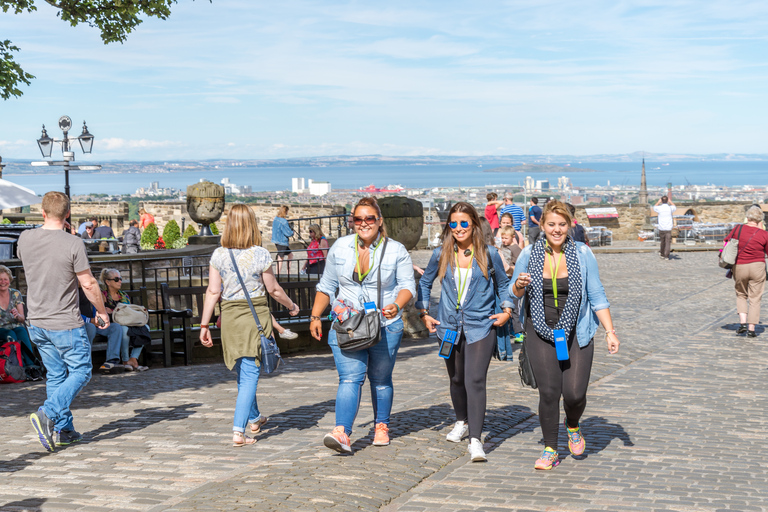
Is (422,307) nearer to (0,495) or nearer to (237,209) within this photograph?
(237,209)

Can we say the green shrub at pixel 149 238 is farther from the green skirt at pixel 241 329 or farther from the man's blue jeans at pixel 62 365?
the green skirt at pixel 241 329

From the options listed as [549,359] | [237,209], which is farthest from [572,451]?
[237,209]

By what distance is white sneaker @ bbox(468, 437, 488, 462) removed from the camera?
5801mm

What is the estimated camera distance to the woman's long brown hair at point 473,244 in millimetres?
5973

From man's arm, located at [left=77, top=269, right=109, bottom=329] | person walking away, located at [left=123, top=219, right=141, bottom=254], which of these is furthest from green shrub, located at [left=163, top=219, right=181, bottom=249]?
man's arm, located at [left=77, top=269, right=109, bottom=329]

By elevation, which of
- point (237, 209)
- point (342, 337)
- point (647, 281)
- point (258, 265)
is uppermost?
point (237, 209)

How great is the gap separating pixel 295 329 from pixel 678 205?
39.3 meters

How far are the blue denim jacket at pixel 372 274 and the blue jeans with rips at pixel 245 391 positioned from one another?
0.95m

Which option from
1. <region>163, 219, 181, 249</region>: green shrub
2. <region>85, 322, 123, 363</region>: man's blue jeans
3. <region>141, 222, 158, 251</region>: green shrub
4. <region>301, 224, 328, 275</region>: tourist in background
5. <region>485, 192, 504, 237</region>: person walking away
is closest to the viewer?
<region>85, 322, 123, 363</region>: man's blue jeans

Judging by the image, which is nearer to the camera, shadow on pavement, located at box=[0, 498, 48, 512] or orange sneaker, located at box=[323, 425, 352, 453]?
shadow on pavement, located at box=[0, 498, 48, 512]

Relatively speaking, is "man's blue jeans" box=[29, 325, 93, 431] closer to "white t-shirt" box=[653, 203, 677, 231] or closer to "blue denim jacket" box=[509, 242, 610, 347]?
"blue denim jacket" box=[509, 242, 610, 347]

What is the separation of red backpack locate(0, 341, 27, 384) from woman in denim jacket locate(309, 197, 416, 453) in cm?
449

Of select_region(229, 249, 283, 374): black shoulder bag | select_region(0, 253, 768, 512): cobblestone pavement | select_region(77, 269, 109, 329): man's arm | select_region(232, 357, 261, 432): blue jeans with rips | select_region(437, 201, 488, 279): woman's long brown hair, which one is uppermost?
select_region(437, 201, 488, 279): woman's long brown hair

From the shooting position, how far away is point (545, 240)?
579cm
